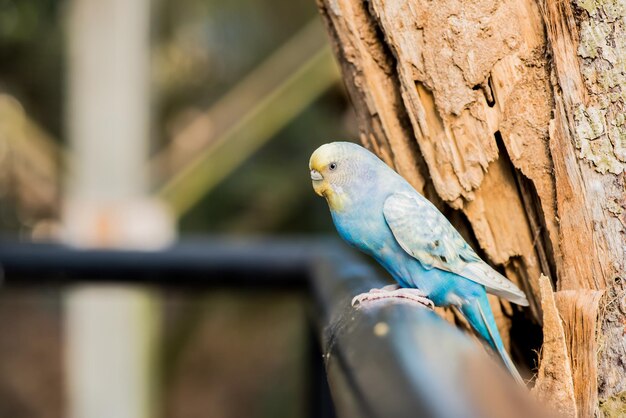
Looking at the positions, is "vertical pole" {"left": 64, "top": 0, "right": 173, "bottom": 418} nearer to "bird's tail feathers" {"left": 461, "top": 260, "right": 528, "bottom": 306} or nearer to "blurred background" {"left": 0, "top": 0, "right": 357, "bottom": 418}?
"blurred background" {"left": 0, "top": 0, "right": 357, "bottom": 418}

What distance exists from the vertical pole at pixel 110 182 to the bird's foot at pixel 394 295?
6.12 ft

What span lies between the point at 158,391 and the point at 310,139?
3.63ft

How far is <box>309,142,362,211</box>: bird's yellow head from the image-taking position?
30.8 inches

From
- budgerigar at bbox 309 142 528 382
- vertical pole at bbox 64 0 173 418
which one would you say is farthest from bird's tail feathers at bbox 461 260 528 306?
vertical pole at bbox 64 0 173 418

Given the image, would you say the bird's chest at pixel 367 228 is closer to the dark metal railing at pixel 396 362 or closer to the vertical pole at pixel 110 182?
the dark metal railing at pixel 396 362

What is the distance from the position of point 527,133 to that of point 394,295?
0.20m

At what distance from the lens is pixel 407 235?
0.76 metres

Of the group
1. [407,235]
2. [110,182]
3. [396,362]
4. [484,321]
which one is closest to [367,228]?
[407,235]

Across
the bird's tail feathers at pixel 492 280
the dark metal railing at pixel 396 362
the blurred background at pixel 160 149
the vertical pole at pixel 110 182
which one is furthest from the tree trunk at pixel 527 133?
the vertical pole at pixel 110 182

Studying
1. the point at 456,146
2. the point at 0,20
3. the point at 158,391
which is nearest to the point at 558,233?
the point at 456,146

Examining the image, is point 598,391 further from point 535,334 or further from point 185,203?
point 185,203

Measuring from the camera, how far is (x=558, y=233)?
73 centimetres

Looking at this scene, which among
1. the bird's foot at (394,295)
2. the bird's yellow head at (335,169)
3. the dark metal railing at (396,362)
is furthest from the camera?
the bird's yellow head at (335,169)

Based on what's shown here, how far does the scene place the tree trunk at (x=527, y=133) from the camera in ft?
2.25
